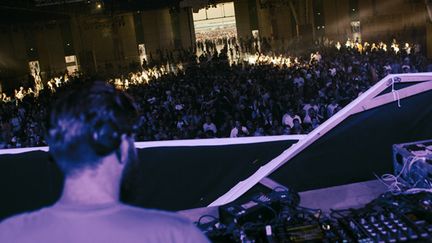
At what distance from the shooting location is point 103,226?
3.72ft

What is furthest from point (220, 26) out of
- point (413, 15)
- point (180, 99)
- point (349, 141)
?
point (349, 141)

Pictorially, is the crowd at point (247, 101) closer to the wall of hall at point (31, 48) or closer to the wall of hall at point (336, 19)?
the wall of hall at point (31, 48)

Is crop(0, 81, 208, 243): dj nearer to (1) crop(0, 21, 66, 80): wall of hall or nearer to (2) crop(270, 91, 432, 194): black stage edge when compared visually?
(2) crop(270, 91, 432, 194): black stage edge

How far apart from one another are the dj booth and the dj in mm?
1912

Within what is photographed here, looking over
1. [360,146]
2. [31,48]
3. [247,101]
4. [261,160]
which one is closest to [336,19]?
[31,48]

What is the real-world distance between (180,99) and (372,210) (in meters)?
12.1

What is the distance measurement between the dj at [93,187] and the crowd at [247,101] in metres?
6.28

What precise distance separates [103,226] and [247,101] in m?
11.4

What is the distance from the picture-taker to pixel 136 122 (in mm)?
1273

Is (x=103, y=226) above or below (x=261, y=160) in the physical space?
above

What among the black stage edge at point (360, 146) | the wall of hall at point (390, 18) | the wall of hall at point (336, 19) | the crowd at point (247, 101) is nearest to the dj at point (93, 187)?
the black stage edge at point (360, 146)

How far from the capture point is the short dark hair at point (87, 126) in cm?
117

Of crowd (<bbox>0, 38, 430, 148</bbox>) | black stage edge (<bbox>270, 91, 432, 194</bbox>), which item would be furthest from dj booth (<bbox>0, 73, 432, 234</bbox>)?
crowd (<bbox>0, 38, 430, 148</bbox>)

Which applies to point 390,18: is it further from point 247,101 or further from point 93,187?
point 93,187
